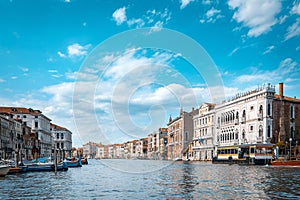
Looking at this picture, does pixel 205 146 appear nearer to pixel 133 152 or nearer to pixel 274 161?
pixel 274 161

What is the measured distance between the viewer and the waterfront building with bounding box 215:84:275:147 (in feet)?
184

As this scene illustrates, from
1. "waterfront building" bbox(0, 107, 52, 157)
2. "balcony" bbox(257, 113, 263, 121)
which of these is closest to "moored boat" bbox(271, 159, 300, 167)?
"balcony" bbox(257, 113, 263, 121)

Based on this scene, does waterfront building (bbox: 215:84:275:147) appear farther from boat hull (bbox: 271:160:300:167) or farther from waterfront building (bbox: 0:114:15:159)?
waterfront building (bbox: 0:114:15:159)

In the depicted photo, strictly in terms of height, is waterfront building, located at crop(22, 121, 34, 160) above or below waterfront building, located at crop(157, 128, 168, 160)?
above

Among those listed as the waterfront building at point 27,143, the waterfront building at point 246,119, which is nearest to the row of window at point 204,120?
the waterfront building at point 246,119

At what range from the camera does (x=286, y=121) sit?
5797 cm

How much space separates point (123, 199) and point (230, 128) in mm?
52406

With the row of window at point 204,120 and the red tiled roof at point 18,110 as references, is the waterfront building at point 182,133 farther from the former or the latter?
the red tiled roof at point 18,110

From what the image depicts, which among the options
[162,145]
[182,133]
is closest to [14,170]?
[182,133]

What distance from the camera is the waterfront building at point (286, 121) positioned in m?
56.3

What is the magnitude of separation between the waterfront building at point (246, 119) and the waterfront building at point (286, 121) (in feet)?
3.78

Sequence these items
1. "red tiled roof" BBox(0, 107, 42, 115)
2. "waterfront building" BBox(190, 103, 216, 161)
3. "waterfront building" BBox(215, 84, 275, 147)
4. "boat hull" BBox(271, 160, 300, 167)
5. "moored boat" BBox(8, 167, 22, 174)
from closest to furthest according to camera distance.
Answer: "moored boat" BBox(8, 167, 22, 174), "boat hull" BBox(271, 160, 300, 167), "waterfront building" BBox(215, 84, 275, 147), "waterfront building" BBox(190, 103, 216, 161), "red tiled roof" BBox(0, 107, 42, 115)

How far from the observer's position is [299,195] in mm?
17922

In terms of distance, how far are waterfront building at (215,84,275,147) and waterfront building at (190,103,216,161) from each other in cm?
354
